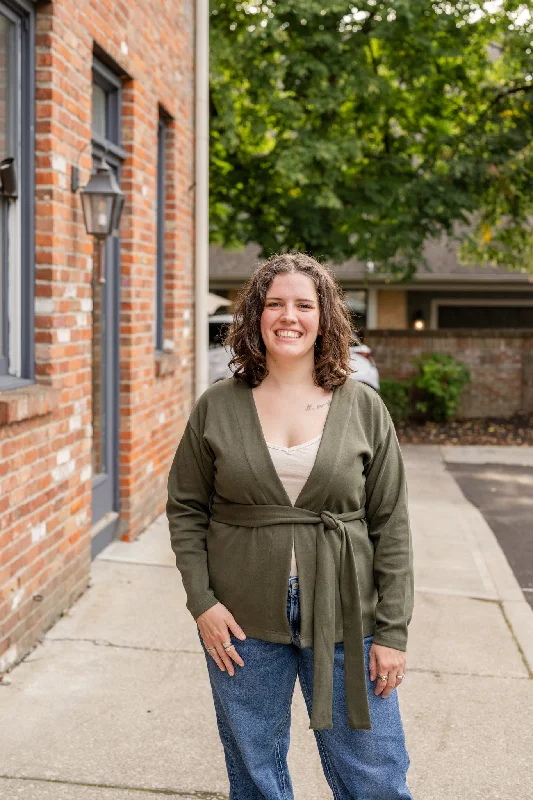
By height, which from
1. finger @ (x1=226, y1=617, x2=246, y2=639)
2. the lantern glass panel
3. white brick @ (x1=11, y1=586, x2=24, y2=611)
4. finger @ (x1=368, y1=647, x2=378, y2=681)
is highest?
the lantern glass panel

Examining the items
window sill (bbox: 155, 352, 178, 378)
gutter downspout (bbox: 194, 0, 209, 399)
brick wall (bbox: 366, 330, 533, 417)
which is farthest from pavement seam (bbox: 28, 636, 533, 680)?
brick wall (bbox: 366, 330, 533, 417)

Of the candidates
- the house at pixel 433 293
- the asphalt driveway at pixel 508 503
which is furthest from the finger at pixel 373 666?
the house at pixel 433 293

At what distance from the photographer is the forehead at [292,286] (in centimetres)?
262

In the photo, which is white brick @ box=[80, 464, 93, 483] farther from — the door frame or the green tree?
the green tree

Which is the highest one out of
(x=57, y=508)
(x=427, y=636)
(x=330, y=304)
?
(x=330, y=304)

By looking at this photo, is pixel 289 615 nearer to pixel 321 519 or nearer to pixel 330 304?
pixel 321 519

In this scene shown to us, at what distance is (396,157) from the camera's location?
13.9m

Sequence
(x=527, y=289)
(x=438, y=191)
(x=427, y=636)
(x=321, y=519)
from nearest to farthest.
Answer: (x=321, y=519)
(x=427, y=636)
(x=438, y=191)
(x=527, y=289)

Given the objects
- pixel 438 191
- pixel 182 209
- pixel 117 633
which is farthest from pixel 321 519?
pixel 438 191

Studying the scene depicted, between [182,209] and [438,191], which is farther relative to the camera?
[438,191]

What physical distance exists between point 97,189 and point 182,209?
3.13 m

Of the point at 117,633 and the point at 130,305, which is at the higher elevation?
the point at 130,305

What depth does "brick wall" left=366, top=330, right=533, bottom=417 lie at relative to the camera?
16.3 m

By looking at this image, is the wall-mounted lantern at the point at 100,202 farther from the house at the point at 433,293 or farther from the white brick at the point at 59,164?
the house at the point at 433,293
